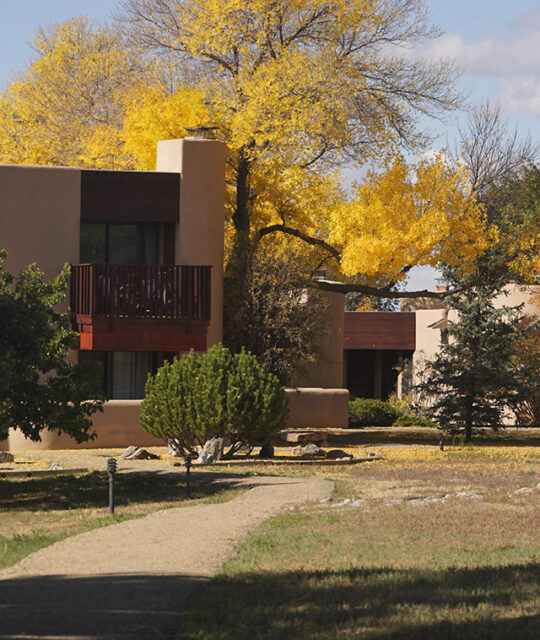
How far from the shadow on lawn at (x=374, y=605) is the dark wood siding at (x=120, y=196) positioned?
724 inches

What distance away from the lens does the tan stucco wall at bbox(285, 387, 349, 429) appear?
1275 inches

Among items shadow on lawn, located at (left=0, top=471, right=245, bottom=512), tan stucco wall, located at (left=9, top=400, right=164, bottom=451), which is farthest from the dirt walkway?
tan stucco wall, located at (left=9, top=400, right=164, bottom=451)

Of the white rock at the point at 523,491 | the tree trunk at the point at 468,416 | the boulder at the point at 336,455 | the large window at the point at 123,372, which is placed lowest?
the boulder at the point at 336,455

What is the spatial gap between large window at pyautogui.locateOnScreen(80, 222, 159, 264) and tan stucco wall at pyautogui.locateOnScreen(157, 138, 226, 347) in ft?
2.73

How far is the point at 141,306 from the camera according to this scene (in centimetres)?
A: 2598

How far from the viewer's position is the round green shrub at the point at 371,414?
3553cm

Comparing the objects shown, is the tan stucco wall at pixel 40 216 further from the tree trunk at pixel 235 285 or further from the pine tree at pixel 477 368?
the pine tree at pixel 477 368

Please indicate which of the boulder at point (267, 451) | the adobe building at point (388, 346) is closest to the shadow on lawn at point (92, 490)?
the boulder at point (267, 451)

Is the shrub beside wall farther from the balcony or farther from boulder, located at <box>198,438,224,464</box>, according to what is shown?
boulder, located at <box>198,438,224,464</box>

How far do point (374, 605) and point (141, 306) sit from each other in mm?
18216

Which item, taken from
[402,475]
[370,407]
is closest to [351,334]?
[370,407]

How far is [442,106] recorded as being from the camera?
104ft

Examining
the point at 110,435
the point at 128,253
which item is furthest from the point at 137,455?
the point at 128,253

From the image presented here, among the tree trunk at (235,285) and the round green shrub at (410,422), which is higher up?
the tree trunk at (235,285)
